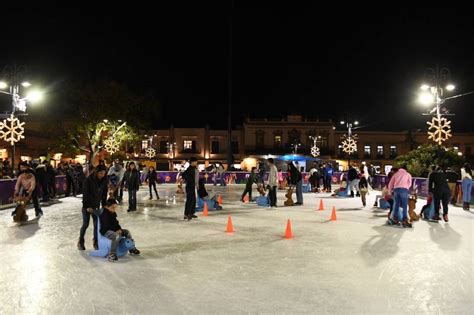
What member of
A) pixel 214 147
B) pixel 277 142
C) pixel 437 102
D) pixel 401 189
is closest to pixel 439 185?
pixel 401 189

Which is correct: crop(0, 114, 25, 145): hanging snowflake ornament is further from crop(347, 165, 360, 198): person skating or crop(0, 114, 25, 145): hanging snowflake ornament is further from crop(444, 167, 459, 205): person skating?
crop(444, 167, 459, 205): person skating

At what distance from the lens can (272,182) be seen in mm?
15547

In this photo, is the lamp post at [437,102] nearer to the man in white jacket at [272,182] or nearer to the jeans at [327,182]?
the man in white jacket at [272,182]

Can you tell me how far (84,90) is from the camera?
38.9 metres

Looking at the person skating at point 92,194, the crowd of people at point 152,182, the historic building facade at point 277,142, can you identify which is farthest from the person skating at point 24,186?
the historic building facade at point 277,142

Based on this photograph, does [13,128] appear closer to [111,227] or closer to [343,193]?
[111,227]

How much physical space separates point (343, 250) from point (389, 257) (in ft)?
2.99

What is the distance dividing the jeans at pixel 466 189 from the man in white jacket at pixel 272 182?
290 inches

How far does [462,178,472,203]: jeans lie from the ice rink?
17.5 feet

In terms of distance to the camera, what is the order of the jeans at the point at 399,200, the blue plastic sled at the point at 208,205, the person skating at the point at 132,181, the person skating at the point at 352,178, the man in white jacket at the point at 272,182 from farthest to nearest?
the person skating at the point at 352,178
the man in white jacket at the point at 272,182
the blue plastic sled at the point at 208,205
the person skating at the point at 132,181
the jeans at the point at 399,200

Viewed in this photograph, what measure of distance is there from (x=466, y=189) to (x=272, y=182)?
7709 millimetres

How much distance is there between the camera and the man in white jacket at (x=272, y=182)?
1518 cm

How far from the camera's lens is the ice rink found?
4953mm

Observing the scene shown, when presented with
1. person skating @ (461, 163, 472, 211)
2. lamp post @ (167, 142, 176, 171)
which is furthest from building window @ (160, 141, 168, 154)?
person skating @ (461, 163, 472, 211)
